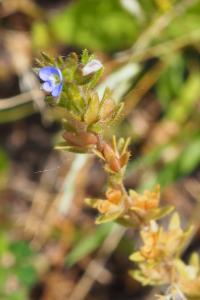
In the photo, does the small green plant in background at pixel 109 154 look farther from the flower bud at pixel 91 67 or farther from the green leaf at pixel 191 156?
the green leaf at pixel 191 156

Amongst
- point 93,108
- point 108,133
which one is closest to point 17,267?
point 108,133

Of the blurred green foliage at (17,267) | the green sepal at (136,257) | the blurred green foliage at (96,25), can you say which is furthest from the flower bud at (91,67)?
the blurred green foliage at (96,25)

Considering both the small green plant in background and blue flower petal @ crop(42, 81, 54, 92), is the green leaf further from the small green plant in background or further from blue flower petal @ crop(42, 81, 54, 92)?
blue flower petal @ crop(42, 81, 54, 92)

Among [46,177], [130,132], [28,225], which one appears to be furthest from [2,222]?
[130,132]

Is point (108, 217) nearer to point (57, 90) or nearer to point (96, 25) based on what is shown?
point (57, 90)

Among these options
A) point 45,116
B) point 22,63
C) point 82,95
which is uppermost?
point 82,95

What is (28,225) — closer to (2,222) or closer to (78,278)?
(2,222)
